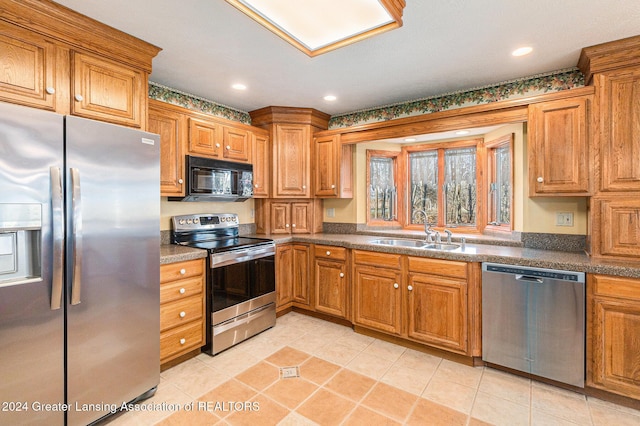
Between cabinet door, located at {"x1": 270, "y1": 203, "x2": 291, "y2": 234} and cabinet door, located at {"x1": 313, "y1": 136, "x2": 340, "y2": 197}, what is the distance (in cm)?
46

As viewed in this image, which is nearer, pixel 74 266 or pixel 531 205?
pixel 74 266

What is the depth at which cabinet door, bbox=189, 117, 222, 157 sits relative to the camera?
116 inches

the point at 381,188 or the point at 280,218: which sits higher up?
the point at 381,188

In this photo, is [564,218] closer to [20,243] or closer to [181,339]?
[181,339]

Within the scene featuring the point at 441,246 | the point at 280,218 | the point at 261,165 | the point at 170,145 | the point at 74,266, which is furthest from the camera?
the point at 280,218

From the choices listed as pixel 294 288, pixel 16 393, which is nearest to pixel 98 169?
pixel 16 393

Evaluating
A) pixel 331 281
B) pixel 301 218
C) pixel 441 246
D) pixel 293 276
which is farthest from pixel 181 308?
pixel 441 246

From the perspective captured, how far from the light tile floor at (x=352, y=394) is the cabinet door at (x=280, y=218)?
1509 mm

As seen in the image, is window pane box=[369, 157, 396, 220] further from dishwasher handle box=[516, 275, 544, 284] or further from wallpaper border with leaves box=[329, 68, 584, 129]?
dishwasher handle box=[516, 275, 544, 284]

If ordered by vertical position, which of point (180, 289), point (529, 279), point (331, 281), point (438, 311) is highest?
point (529, 279)

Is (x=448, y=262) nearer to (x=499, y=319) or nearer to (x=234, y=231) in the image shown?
(x=499, y=319)

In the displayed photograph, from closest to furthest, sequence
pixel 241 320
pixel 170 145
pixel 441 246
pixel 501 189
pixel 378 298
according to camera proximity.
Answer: pixel 170 145, pixel 241 320, pixel 378 298, pixel 441 246, pixel 501 189

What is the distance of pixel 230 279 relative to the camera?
2.82 metres

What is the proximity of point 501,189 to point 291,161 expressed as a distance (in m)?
2.38
